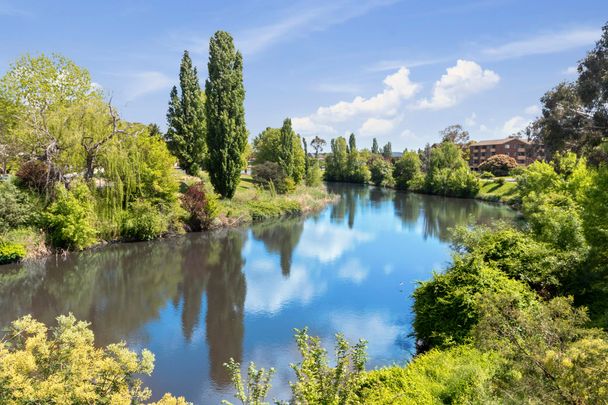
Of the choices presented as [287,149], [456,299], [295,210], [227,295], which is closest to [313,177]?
[287,149]

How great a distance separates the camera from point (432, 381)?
27.0 feet

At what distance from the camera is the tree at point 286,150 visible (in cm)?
5366

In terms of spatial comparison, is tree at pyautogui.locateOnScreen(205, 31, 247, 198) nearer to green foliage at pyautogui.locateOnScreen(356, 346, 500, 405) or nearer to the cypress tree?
the cypress tree

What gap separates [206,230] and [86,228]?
10605 millimetres

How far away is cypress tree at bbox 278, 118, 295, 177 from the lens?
53.7m

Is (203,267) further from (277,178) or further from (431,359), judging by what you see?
(277,178)

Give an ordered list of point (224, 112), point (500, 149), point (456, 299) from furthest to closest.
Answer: point (500, 149) < point (224, 112) < point (456, 299)

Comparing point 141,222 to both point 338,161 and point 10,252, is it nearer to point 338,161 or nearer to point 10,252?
point 10,252

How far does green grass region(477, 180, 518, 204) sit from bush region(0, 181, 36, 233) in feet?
181

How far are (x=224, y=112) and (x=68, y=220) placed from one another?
56.4 ft

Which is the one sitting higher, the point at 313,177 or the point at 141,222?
the point at 313,177

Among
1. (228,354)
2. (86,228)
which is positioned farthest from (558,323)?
(86,228)

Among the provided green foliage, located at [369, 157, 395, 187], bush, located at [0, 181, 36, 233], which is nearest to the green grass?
green foliage, located at [369, 157, 395, 187]

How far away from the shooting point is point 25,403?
4836 mm
